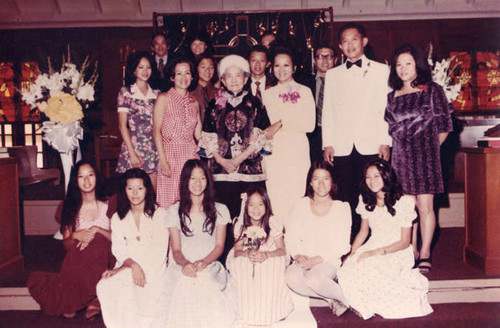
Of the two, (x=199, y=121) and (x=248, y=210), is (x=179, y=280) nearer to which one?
(x=248, y=210)

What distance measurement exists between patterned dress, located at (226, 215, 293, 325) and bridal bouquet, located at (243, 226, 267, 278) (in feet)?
0.19

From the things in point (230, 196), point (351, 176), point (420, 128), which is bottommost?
point (230, 196)

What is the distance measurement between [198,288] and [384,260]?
3.78ft

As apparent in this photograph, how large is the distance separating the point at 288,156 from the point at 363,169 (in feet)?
1.78

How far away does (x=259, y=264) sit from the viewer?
285 centimetres

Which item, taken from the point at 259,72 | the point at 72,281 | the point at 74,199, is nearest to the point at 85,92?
the point at 74,199

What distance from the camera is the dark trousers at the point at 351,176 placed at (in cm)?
332

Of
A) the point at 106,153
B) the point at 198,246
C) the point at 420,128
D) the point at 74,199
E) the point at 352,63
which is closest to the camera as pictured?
the point at 198,246

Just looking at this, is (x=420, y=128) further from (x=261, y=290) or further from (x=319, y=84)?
(x=261, y=290)

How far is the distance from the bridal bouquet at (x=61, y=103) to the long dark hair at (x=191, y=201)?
3.62 ft

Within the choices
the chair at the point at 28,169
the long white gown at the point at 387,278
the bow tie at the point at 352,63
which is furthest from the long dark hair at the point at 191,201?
the chair at the point at 28,169

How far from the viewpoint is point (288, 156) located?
133 inches

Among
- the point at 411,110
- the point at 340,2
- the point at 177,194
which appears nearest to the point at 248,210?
the point at 177,194

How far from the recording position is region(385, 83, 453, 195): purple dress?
316cm
